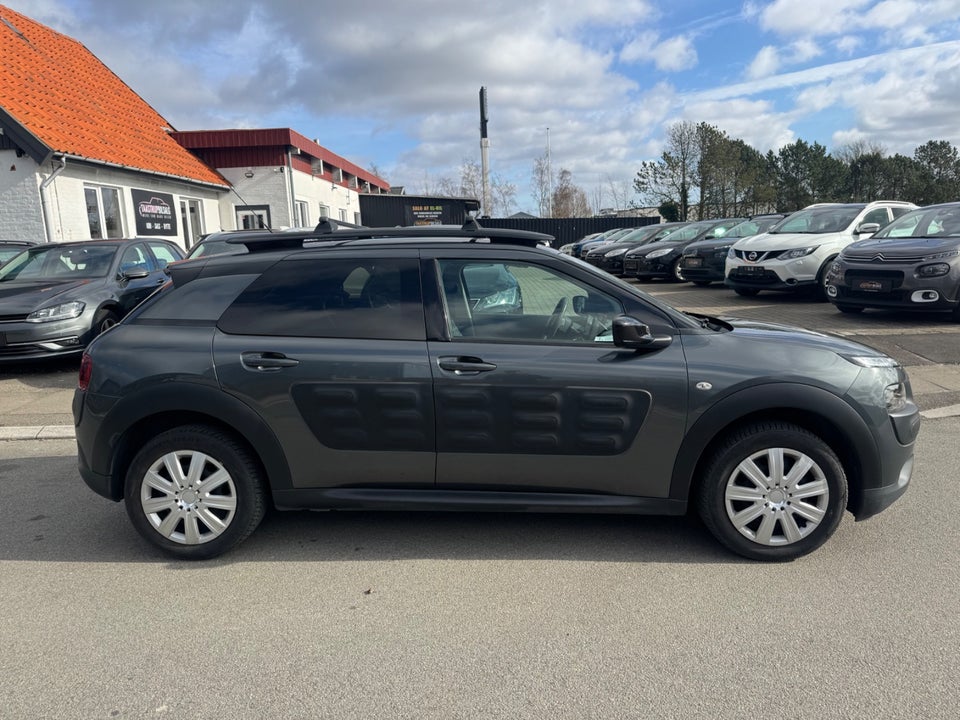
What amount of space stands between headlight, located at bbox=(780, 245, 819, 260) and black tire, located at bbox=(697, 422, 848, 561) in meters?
9.14

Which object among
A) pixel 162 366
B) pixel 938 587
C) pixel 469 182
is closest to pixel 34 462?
pixel 162 366

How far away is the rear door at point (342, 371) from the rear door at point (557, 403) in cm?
15

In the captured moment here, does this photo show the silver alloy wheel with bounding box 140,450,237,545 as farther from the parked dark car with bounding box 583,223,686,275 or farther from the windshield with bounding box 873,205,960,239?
the parked dark car with bounding box 583,223,686,275

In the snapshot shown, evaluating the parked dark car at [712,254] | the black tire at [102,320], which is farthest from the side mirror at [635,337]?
the parked dark car at [712,254]

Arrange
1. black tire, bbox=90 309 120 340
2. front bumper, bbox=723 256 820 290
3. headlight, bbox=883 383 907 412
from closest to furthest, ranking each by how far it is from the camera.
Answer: headlight, bbox=883 383 907 412 < black tire, bbox=90 309 120 340 < front bumper, bbox=723 256 820 290

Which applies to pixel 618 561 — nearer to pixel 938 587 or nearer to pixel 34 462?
pixel 938 587

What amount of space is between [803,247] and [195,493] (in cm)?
1092

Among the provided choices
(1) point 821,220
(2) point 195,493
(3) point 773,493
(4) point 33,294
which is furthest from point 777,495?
(1) point 821,220

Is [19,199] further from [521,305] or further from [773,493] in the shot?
[773,493]

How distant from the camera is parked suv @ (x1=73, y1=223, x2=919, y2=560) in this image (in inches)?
134

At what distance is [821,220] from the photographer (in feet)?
41.1

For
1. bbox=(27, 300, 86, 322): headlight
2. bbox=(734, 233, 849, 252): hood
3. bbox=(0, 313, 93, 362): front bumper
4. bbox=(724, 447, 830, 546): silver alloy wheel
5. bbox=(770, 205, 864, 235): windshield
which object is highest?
bbox=(770, 205, 864, 235): windshield

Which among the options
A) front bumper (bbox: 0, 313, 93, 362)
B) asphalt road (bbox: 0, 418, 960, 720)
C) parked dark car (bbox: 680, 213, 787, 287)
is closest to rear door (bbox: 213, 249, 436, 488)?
asphalt road (bbox: 0, 418, 960, 720)

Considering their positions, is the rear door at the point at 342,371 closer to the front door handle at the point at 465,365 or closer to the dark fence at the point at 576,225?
the front door handle at the point at 465,365
